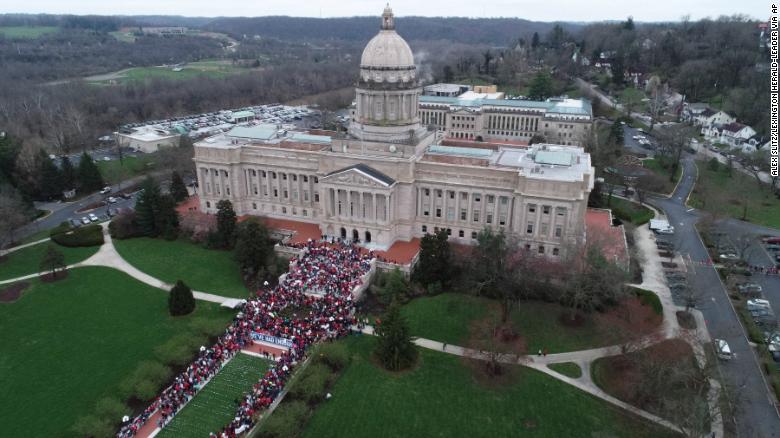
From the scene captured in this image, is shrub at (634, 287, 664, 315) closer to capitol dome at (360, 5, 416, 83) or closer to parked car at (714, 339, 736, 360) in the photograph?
parked car at (714, 339, 736, 360)

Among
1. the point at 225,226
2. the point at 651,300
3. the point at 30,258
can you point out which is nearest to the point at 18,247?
the point at 30,258

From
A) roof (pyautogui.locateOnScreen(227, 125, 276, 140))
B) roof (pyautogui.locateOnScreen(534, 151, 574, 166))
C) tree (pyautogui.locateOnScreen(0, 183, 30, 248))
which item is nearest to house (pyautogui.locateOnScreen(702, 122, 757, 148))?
roof (pyautogui.locateOnScreen(534, 151, 574, 166))

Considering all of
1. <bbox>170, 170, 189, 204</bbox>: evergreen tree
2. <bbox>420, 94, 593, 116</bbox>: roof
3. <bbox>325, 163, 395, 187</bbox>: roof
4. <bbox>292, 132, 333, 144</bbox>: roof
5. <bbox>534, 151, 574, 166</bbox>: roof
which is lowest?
<bbox>170, 170, 189, 204</bbox>: evergreen tree

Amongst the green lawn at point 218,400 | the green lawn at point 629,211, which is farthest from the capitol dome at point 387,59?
the green lawn at point 218,400

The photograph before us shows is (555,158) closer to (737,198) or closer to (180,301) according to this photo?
(737,198)

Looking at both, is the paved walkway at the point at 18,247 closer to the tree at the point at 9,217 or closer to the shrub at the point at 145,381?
the tree at the point at 9,217

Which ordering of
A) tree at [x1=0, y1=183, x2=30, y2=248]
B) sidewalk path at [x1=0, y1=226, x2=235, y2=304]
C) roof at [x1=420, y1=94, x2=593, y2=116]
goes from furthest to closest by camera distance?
roof at [x1=420, y1=94, x2=593, y2=116]
tree at [x1=0, y1=183, x2=30, y2=248]
sidewalk path at [x1=0, y1=226, x2=235, y2=304]
